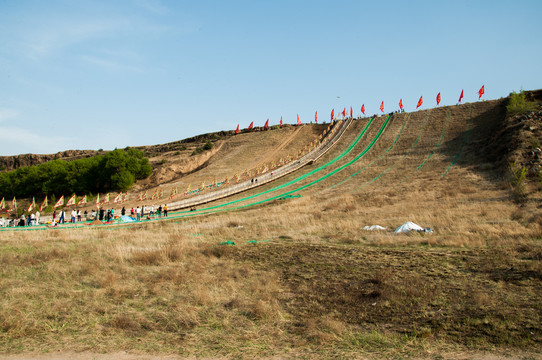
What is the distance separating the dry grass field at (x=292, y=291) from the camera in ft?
21.9

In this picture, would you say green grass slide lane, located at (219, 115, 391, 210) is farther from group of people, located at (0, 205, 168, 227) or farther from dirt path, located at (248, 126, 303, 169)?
dirt path, located at (248, 126, 303, 169)

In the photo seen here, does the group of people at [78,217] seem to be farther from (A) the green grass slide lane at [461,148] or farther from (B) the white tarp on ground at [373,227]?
(A) the green grass slide lane at [461,148]

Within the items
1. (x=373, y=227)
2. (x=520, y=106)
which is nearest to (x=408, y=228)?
(x=373, y=227)

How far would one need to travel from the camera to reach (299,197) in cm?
3519

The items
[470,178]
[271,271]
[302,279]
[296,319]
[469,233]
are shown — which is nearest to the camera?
[296,319]

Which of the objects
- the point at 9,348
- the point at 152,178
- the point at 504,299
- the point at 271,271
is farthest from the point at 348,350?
the point at 152,178

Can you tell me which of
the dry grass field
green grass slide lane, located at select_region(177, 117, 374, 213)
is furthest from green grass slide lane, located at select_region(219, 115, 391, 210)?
the dry grass field

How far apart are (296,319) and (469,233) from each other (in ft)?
31.8

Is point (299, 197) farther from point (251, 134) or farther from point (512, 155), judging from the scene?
point (251, 134)

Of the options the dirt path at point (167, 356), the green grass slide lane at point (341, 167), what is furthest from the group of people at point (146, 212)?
the dirt path at point (167, 356)

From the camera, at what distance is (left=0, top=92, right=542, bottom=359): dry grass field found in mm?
6660

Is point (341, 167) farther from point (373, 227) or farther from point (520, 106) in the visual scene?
point (373, 227)

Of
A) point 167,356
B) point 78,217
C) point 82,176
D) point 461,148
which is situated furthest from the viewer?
point 82,176

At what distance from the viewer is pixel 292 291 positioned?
970 cm
